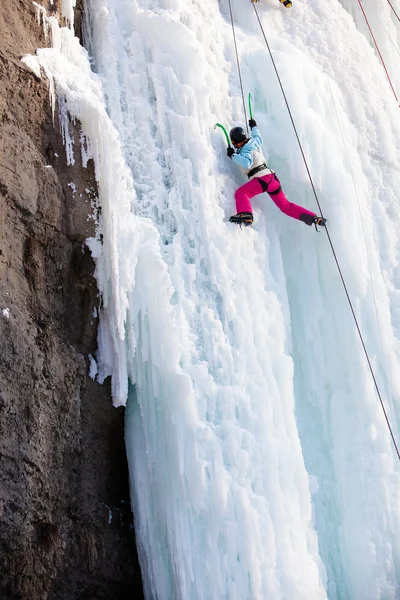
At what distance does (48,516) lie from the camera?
15.5 feet

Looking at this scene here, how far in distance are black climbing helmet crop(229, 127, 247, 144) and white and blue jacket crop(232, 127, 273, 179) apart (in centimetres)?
6

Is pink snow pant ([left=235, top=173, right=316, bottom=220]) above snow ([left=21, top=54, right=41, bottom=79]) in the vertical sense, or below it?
above

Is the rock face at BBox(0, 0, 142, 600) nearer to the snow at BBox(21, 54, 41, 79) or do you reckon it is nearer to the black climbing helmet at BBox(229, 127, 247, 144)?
the snow at BBox(21, 54, 41, 79)

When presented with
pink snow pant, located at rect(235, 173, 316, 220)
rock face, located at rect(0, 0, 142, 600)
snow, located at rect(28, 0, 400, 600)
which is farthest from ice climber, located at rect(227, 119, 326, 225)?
rock face, located at rect(0, 0, 142, 600)

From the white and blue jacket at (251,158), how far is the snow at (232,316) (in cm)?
19

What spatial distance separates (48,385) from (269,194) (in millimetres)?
2420

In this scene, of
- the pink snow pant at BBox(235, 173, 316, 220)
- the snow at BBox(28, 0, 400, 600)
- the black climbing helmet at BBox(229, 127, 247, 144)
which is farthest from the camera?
the black climbing helmet at BBox(229, 127, 247, 144)

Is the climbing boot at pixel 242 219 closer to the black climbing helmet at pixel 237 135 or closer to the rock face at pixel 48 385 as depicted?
the black climbing helmet at pixel 237 135

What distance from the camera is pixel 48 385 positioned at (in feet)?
15.9

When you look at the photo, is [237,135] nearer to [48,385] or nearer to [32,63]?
[32,63]

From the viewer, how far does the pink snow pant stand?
18.7 ft

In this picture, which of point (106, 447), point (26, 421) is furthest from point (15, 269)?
point (106, 447)

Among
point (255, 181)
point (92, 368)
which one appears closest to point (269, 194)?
point (255, 181)

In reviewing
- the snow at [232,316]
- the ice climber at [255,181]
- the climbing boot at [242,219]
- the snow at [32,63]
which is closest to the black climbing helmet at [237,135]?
the ice climber at [255,181]
